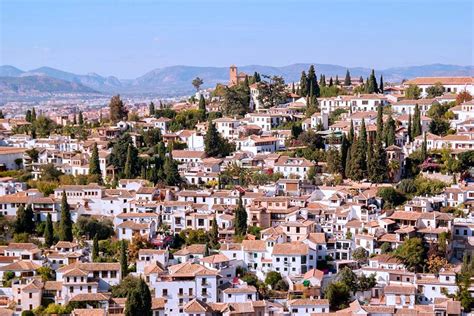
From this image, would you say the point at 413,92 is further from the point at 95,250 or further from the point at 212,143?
the point at 95,250

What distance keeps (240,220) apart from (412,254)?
590 cm

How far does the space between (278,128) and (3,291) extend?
1784 centimetres

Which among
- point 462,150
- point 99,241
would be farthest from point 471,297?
point 99,241

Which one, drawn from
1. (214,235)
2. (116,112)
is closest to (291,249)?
(214,235)

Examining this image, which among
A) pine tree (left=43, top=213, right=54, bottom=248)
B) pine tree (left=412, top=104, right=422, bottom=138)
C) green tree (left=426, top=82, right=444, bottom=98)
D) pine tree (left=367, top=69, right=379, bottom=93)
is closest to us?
pine tree (left=43, top=213, right=54, bottom=248)

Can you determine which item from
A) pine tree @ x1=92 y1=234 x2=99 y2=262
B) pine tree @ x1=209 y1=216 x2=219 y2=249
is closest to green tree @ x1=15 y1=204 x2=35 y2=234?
pine tree @ x1=92 y1=234 x2=99 y2=262

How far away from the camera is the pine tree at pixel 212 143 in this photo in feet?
115

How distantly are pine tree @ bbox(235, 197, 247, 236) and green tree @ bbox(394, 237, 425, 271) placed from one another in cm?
531

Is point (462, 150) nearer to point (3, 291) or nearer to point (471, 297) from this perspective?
point (471, 297)

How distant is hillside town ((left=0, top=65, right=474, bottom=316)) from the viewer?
23.7 m

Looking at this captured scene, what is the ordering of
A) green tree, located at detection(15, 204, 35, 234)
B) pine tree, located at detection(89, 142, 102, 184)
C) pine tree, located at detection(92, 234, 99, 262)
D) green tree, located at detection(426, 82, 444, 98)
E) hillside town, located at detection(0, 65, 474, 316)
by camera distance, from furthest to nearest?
green tree, located at detection(426, 82, 444, 98), pine tree, located at detection(89, 142, 102, 184), green tree, located at detection(15, 204, 35, 234), pine tree, located at detection(92, 234, 99, 262), hillside town, located at detection(0, 65, 474, 316)

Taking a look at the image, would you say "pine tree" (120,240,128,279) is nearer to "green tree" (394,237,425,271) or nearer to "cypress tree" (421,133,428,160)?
"green tree" (394,237,425,271)

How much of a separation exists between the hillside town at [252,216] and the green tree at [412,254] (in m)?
0.05

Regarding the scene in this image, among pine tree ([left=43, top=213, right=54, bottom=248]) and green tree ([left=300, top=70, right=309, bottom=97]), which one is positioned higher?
green tree ([left=300, top=70, right=309, bottom=97])
